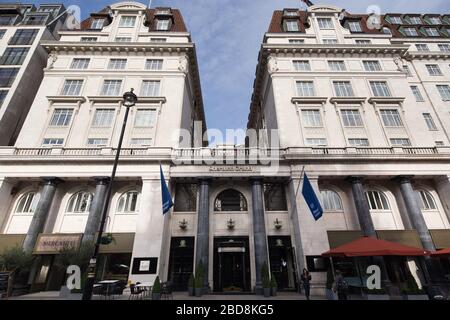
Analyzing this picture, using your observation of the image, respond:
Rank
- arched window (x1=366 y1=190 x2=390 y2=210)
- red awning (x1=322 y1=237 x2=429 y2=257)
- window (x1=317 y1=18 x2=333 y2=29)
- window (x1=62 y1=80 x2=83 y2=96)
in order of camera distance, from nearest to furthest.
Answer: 1. red awning (x1=322 y1=237 x2=429 y2=257)
2. arched window (x1=366 y1=190 x2=390 y2=210)
3. window (x1=62 y1=80 x2=83 y2=96)
4. window (x1=317 y1=18 x2=333 y2=29)

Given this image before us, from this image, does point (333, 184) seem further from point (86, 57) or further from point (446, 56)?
point (86, 57)

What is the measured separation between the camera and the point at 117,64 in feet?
89.5

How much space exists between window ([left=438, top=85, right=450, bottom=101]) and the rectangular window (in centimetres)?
1681

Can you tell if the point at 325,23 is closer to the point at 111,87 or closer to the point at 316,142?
the point at 316,142

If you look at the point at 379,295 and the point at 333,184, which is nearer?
the point at 379,295

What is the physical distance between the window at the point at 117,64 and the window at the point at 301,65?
68.9ft

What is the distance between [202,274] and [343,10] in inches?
1526

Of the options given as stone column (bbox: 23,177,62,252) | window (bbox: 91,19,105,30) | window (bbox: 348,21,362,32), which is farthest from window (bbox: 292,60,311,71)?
stone column (bbox: 23,177,62,252)

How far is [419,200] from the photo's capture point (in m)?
20.8

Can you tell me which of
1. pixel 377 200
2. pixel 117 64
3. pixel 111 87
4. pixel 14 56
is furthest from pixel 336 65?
pixel 14 56

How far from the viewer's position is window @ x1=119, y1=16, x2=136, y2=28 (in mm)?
29672

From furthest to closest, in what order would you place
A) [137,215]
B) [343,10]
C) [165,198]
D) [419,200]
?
[343,10], [419,200], [137,215], [165,198]

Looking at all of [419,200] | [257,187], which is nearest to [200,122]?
[257,187]

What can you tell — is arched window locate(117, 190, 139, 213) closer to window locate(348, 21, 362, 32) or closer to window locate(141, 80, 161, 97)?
window locate(141, 80, 161, 97)
